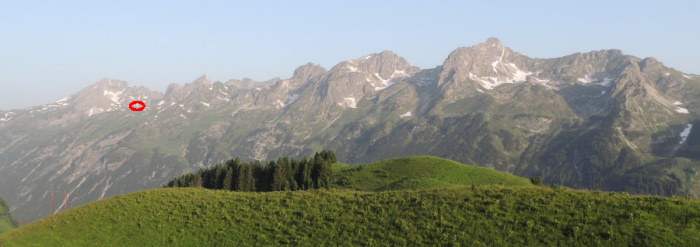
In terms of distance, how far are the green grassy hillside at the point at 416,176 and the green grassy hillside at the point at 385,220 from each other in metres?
26.7

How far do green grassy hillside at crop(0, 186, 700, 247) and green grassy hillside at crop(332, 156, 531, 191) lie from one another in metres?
26.7

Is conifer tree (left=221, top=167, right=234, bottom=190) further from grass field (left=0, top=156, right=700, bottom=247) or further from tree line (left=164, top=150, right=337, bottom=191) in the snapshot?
grass field (left=0, top=156, right=700, bottom=247)

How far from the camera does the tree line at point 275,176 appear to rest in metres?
86.6

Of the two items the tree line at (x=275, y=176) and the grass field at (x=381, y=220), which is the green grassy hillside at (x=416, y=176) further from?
the grass field at (x=381, y=220)

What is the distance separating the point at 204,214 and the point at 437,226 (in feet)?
93.8

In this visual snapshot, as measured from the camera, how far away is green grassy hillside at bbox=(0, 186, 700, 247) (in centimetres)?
3153

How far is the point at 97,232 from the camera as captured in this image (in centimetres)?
4709

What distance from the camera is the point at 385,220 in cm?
3822

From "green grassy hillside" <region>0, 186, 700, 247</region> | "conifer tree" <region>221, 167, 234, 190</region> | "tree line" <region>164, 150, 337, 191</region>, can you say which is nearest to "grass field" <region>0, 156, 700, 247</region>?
"green grassy hillside" <region>0, 186, 700, 247</region>

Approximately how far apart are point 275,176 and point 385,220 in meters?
55.7

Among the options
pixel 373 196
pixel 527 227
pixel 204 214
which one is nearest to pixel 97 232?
pixel 204 214

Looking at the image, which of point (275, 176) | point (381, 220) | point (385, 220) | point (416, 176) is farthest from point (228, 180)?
point (385, 220)

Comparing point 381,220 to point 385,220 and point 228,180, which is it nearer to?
point 385,220

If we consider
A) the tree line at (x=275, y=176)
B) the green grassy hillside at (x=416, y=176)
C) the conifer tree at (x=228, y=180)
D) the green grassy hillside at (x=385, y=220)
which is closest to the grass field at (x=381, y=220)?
the green grassy hillside at (x=385, y=220)
